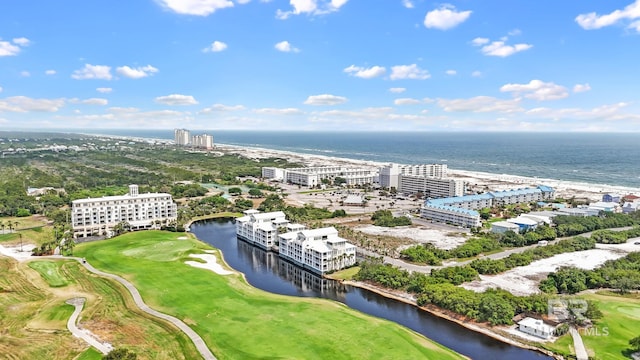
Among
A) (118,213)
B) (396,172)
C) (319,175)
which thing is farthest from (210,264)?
(319,175)

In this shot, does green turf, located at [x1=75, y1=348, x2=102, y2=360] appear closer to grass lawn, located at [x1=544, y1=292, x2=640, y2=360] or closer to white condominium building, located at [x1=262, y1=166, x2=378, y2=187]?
grass lawn, located at [x1=544, y1=292, x2=640, y2=360]

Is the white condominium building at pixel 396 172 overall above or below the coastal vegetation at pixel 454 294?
above

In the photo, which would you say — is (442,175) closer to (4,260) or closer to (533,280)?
(533,280)

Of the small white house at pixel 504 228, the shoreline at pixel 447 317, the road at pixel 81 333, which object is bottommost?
the road at pixel 81 333

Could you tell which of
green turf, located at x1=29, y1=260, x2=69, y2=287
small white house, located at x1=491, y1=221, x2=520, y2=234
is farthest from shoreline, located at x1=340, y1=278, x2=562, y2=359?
small white house, located at x1=491, y1=221, x2=520, y2=234

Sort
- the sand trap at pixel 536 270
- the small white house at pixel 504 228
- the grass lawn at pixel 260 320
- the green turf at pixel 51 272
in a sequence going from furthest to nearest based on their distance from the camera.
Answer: the small white house at pixel 504 228, the sand trap at pixel 536 270, the green turf at pixel 51 272, the grass lawn at pixel 260 320

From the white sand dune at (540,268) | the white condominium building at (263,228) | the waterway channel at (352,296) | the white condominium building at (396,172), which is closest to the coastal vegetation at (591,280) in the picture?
the white sand dune at (540,268)

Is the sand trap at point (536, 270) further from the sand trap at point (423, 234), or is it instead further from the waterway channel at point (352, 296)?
the sand trap at point (423, 234)
